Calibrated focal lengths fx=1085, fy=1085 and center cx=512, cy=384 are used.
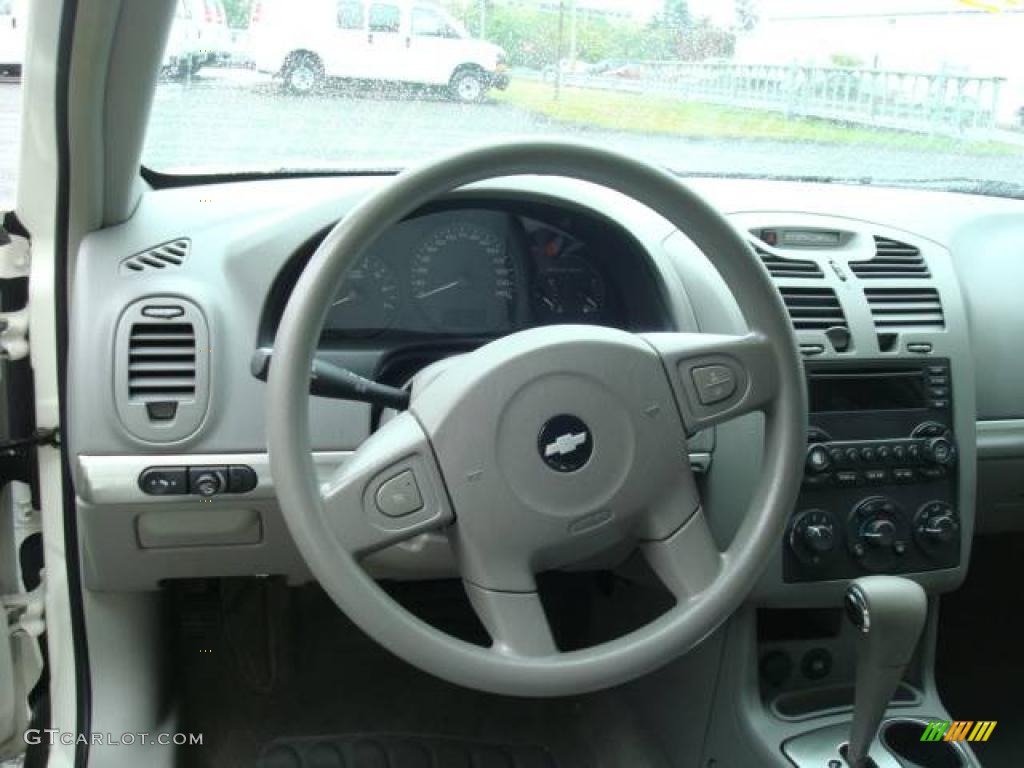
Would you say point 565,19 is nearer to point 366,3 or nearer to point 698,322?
point 366,3

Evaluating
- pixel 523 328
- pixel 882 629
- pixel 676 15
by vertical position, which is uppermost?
pixel 676 15

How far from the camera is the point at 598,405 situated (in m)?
1.45

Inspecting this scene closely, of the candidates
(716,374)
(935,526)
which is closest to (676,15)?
(716,374)

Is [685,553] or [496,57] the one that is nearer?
[685,553]

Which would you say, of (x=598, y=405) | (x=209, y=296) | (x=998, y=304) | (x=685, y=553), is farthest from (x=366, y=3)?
(x=998, y=304)

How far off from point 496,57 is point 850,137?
847 millimetres

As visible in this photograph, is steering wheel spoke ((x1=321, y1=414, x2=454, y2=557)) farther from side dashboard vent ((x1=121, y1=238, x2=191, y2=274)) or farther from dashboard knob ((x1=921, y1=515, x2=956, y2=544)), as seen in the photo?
dashboard knob ((x1=921, y1=515, x2=956, y2=544))

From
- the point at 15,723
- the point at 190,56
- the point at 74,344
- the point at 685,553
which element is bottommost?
the point at 15,723

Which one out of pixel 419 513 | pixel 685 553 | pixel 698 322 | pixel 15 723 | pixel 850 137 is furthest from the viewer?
pixel 850 137

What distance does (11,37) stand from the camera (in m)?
1.68

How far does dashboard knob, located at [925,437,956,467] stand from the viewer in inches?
83.4

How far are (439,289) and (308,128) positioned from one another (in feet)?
1.28

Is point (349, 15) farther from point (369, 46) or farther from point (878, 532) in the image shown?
point (878, 532)

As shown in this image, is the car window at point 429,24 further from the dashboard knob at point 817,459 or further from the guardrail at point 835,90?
the dashboard knob at point 817,459
